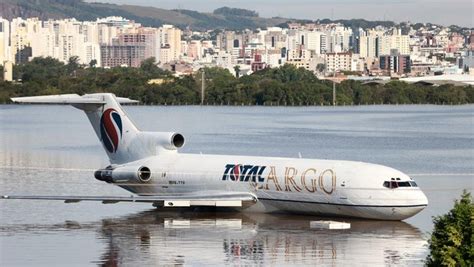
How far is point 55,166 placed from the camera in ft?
238

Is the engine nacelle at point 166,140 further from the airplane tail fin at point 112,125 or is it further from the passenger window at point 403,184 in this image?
the passenger window at point 403,184


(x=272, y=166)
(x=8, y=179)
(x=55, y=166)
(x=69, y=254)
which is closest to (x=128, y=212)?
(x=272, y=166)

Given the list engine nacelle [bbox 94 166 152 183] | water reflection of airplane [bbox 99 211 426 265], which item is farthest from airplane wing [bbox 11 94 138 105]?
water reflection of airplane [bbox 99 211 426 265]

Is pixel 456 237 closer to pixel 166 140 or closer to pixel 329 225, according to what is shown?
pixel 329 225

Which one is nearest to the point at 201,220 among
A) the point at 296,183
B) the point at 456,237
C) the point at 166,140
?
the point at 296,183

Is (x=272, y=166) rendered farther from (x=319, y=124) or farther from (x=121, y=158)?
(x=319, y=124)

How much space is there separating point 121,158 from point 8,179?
48.1 ft

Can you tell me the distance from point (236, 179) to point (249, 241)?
557 cm

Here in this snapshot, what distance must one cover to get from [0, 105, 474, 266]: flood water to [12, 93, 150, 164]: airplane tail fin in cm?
187

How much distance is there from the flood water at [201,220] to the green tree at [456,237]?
9.02 metres

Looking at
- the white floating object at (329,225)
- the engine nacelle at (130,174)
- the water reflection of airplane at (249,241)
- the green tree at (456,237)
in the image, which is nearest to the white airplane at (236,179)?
the engine nacelle at (130,174)

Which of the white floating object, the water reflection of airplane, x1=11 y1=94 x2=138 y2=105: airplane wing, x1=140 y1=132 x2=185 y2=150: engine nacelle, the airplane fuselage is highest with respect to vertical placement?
x1=11 y1=94 x2=138 y2=105: airplane wing

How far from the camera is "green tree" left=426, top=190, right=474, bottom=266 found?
1021 inches

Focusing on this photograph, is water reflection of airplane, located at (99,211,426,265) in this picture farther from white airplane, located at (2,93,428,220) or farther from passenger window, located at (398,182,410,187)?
passenger window, located at (398,182,410,187)
